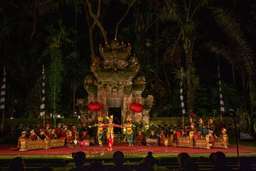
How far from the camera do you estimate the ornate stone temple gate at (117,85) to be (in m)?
24.8

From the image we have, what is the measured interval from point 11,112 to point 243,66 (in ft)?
59.2

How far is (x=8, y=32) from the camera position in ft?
93.6

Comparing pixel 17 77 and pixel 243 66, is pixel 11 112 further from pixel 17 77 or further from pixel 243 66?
pixel 243 66

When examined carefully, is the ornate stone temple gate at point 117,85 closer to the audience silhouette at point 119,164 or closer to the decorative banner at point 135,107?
→ the decorative banner at point 135,107

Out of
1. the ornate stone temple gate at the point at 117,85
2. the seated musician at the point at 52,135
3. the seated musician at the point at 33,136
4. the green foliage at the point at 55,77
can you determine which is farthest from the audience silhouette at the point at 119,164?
the green foliage at the point at 55,77

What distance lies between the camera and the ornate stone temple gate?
24.8 m

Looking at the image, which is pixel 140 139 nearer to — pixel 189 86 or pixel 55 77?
pixel 189 86

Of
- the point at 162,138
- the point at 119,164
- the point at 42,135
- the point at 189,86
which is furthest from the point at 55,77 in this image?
the point at 119,164

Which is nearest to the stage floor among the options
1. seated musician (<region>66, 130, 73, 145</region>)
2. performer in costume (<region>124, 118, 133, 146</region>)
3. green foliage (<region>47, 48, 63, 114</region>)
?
performer in costume (<region>124, 118, 133, 146</region>)

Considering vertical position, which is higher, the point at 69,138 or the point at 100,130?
the point at 100,130

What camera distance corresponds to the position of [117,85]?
2488 centimetres

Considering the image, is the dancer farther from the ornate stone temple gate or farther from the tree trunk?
the tree trunk

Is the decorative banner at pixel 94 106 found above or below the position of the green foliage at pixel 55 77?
below

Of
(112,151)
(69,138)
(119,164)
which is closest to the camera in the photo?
(119,164)
